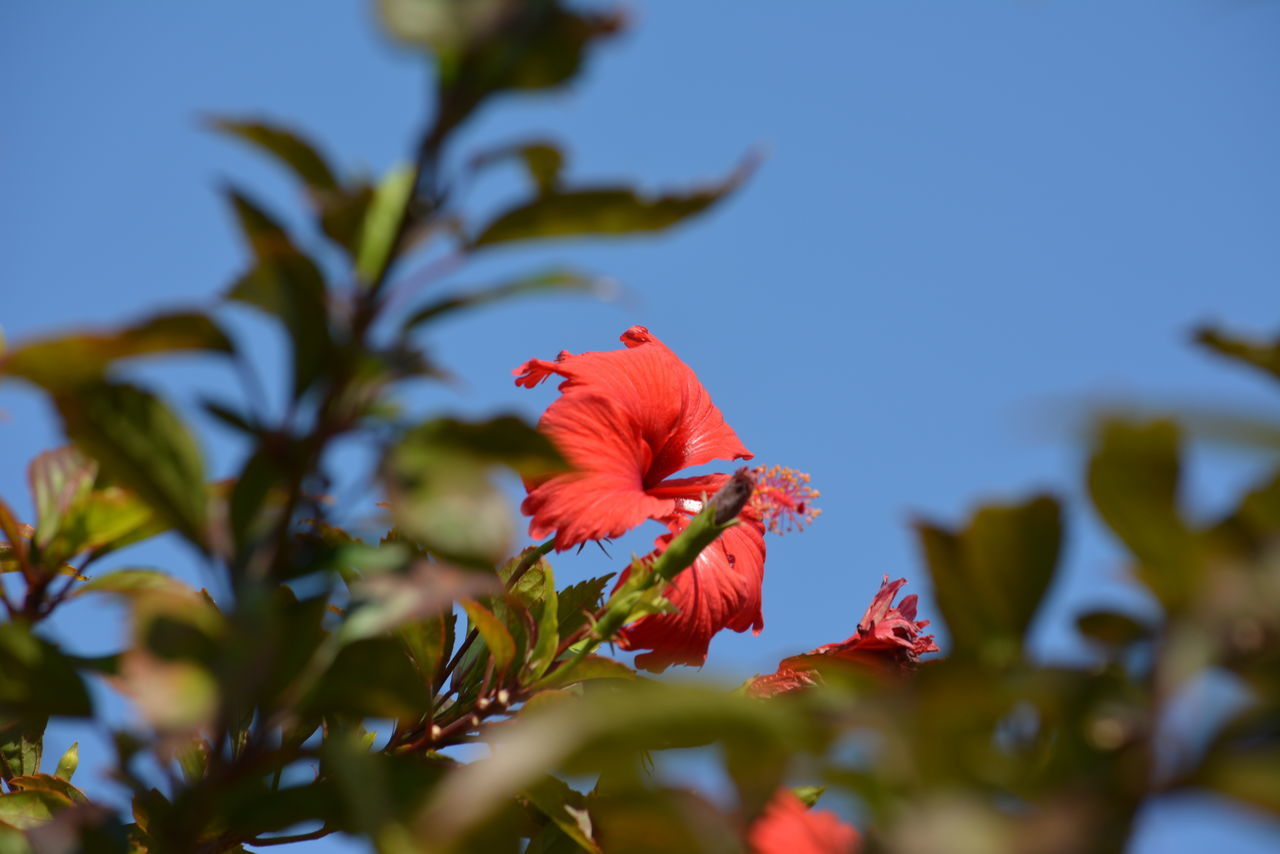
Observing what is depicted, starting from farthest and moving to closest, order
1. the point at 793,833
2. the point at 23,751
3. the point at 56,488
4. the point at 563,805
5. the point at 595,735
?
the point at 23,751 < the point at 563,805 < the point at 56,488 < the point at 793,833 < the point at 595,735

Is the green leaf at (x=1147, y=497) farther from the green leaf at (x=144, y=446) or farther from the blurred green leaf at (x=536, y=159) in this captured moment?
the green leaf at (x=144, y=446)

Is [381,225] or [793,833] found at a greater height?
[381,225]

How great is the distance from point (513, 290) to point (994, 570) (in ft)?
1.13

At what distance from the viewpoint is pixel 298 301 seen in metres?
0.64

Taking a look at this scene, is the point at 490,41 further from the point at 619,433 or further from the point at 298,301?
the point at 619,433

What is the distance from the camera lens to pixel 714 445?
5.00 ft

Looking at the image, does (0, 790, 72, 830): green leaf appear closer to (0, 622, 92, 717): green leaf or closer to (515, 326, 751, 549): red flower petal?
(0, 622, 92, 717): green leaf

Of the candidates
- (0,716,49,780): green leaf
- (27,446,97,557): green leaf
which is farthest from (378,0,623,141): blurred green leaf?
(0,716,49,780): green leaf

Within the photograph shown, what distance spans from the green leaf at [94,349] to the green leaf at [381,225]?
0.33ft

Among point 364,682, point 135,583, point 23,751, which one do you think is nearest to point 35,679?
point 135,583

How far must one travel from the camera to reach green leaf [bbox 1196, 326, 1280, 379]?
2.13ft

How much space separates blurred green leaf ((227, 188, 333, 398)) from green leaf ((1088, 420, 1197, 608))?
46 cm

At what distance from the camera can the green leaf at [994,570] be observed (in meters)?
0.65

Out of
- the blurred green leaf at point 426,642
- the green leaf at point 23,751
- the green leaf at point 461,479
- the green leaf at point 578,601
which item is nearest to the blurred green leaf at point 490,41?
the green leaf at point 461,479
